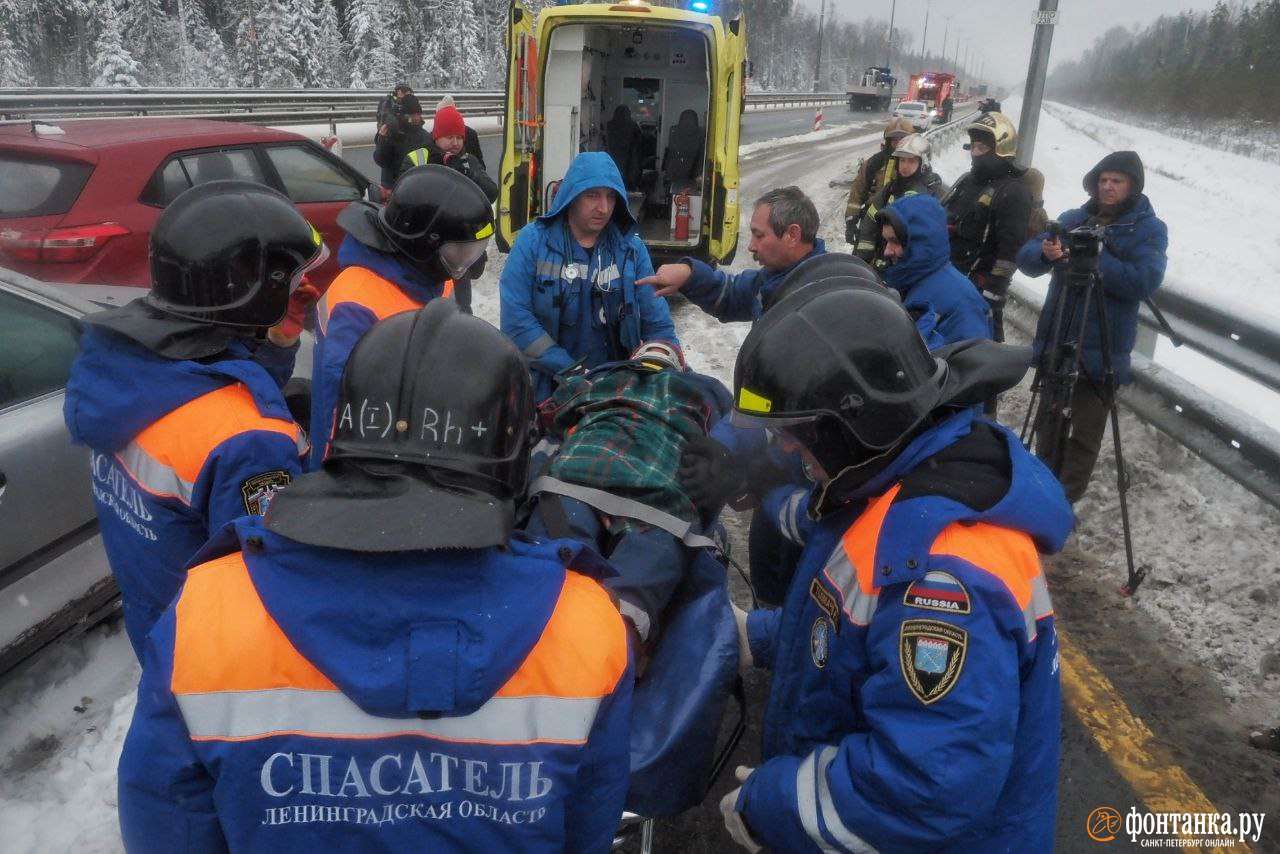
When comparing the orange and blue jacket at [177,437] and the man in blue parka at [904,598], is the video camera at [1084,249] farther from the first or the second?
the orange and blue jacket at [177,437]

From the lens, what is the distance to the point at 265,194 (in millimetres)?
2258

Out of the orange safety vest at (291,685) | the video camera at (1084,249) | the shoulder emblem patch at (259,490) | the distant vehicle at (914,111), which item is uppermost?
the distant vehicle at (914,111)

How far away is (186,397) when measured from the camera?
1.89 meters

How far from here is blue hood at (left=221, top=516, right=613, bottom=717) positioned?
43.6 inches

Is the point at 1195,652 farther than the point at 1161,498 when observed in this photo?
No

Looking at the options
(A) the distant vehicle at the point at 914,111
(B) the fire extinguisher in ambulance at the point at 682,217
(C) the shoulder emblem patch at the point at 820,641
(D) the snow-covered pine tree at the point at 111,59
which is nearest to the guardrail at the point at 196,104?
(B) the fire extinguisher in ambulance at the point at 682,217

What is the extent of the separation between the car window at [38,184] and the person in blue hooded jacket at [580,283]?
349 cm

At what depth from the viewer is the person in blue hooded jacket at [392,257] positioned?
10.3 feet

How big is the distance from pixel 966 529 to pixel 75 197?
6227 millimetres

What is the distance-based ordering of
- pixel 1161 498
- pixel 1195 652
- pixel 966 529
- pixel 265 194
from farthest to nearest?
pixel 1161 498, pixel 1195 652, pixel 265 194, pixel 966 529

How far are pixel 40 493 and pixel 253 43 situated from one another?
4808 centimetres

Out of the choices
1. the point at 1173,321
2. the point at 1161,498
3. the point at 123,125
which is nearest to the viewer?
the point at 1161,498

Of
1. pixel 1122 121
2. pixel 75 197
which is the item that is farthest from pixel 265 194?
pixel 1122 121

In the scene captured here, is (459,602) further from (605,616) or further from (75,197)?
(75,197)
